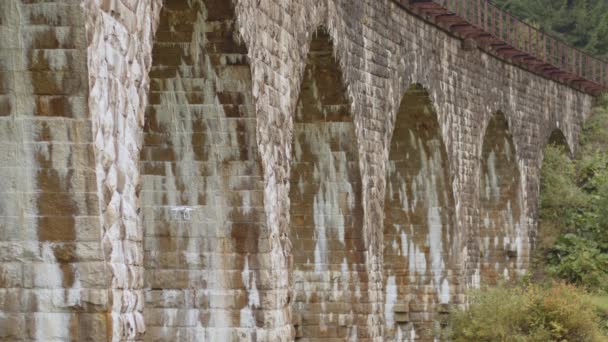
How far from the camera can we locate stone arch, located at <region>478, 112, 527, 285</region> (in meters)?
27.7

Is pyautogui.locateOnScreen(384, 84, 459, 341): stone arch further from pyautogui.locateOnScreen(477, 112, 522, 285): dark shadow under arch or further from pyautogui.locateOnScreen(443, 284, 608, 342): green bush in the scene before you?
pyautogui.locateOnScreen(477, 112, 522, 285): dark shadow under arch

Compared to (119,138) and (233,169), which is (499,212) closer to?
(233,169)

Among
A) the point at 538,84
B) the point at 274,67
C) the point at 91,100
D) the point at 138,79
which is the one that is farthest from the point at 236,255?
the point at 538,84

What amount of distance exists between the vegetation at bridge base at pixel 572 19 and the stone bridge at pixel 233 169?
77.9 ft

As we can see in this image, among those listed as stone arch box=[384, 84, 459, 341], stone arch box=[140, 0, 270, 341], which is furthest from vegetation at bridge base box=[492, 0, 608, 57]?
stone arch box=[140, 0, 270, 341]

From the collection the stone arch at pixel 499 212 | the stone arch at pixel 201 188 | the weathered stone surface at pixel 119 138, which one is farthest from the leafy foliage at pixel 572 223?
the weathered stone surface at pixel 119 138

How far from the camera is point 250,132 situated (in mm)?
11805

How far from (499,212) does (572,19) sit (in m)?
21.1

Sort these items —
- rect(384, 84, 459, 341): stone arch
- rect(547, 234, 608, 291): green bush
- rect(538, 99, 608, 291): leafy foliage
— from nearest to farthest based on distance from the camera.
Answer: rect(384, 84, 459, 341): stone arch
rect(547, 234, 608, 291): green bush
rect(538, 99, 608, 291): leafy foliage

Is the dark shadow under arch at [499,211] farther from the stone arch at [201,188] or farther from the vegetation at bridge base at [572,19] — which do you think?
the vegetation at bridge base at [572,19]

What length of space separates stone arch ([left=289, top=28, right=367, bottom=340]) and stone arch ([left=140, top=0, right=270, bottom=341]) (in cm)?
415

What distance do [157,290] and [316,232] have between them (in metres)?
4.51

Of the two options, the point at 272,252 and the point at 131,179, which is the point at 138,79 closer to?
the point at 131,179

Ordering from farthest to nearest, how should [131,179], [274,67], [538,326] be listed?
[538,326]
[274,67]
[131,179]
